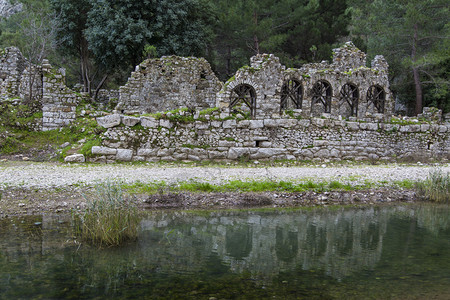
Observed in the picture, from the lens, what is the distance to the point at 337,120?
60.3ft

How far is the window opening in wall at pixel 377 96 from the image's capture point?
67.4 ft

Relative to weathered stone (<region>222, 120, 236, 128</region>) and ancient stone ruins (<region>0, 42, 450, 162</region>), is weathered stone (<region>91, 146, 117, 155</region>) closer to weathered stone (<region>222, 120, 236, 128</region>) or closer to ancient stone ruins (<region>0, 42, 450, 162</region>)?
ancient stone ruins (<region>0, 42, 450, 162</region>)

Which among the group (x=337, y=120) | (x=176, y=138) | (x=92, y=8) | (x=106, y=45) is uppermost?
(x=92, y=8)

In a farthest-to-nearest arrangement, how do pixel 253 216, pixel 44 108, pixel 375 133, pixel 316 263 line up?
pixel 375 133 → pixel 44 108 → pixel 253 216 → pixel 316 263

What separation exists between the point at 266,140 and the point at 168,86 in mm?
7621

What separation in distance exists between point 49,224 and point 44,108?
10.9 metres

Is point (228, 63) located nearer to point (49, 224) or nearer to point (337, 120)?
point (337, 120)

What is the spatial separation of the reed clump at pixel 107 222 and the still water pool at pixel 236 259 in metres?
0.26

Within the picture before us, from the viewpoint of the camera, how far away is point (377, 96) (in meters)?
20.6

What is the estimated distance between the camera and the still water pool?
233 inches

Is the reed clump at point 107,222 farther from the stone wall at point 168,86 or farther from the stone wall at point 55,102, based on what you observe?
the stone wall at point 168,86

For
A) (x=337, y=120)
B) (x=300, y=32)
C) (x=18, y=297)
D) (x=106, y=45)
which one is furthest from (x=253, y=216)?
(x=300, y=32)

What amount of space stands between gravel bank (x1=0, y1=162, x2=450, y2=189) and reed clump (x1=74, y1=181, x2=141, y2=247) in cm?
310

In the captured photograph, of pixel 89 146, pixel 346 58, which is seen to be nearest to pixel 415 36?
pixel 346 58
